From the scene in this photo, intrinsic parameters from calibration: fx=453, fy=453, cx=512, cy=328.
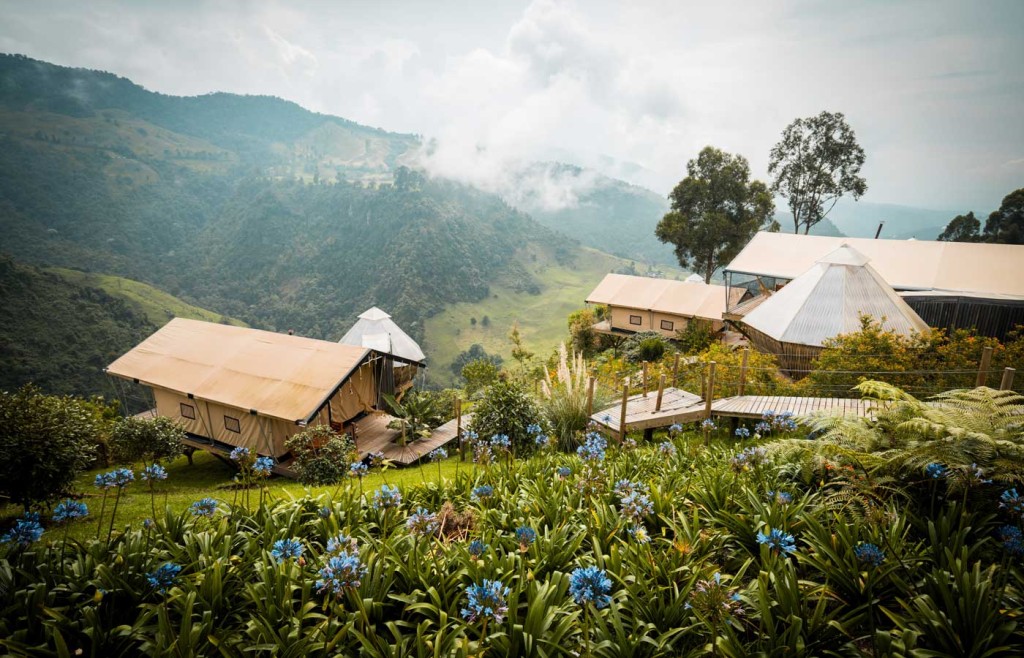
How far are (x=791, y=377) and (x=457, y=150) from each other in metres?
203

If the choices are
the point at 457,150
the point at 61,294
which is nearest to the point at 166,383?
the point at 61,294

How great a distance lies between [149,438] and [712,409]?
517 inches

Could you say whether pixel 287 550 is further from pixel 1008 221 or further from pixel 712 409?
pixel 1008 221

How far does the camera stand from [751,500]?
12.6ft

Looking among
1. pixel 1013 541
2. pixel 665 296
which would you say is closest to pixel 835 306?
pixel 665 296

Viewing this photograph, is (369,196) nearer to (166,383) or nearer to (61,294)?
(61,294)

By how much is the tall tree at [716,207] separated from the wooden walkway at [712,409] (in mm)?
23616

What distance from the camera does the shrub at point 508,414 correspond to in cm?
887

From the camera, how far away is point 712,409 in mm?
8414

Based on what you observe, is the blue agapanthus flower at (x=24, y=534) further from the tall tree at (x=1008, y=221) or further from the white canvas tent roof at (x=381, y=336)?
the tall tree at (x=1008, y=221)

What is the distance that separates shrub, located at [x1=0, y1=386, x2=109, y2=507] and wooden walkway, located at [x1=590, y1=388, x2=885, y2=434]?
8.13 metres

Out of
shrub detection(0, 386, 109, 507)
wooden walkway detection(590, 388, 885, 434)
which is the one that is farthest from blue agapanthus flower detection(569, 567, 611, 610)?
shrub detection(0, 386, 109, 507)

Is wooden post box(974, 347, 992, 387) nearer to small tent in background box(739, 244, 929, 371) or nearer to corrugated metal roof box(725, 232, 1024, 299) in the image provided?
small tent in background box(739, 244, 929, 371)

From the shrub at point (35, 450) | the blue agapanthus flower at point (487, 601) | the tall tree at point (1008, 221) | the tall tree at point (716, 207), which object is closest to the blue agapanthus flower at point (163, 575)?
the blue agapanthus flower at point (487, 601)
